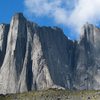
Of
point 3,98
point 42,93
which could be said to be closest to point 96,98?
point 42,93

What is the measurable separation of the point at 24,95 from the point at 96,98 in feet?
43.5

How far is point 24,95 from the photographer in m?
96.5

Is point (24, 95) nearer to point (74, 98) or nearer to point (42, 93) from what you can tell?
point (42, 93)

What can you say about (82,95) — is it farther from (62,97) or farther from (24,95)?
(24,95)

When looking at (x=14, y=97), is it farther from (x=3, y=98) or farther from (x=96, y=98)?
(x=96, y=98)

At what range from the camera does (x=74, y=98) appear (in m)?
94.5

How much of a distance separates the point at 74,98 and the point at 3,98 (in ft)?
42.7

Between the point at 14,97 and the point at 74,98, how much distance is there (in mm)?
10889

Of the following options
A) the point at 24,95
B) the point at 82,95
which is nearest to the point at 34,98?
the point at 24,95

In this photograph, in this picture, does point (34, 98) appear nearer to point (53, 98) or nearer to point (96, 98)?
point (53, 98)

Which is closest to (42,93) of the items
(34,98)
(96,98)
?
(34,98)

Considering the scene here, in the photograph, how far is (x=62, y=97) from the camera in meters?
94.6

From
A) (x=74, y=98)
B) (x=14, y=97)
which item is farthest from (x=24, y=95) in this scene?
(x=74, y=98)

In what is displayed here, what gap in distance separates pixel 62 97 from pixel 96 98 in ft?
20.1
